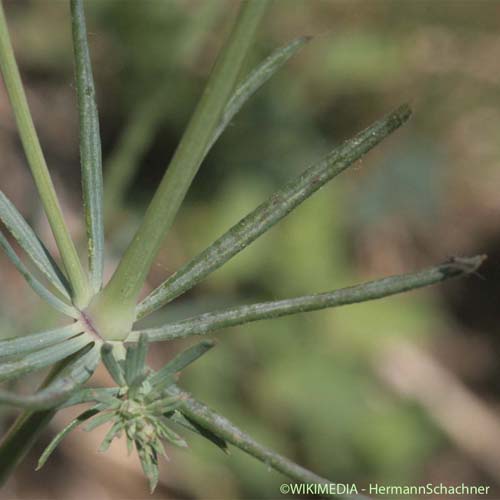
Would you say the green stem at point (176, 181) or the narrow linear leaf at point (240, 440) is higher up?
the green stem at point (176, 181)

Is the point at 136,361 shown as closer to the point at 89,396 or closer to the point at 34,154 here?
the point at 89,396

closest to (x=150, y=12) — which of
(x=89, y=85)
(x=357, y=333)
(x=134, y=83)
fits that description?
(x=134, y=83)

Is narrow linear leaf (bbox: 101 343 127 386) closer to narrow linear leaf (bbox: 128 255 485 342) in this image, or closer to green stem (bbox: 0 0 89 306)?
narrow linear leaf (bbox: 128 255 485 342)

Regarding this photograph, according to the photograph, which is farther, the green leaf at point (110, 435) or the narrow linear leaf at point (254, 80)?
the narrow linear leaf at point (254, 80)

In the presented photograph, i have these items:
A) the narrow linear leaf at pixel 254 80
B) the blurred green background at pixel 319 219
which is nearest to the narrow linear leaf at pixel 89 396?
the narrow linear leaf at pixel 254 80

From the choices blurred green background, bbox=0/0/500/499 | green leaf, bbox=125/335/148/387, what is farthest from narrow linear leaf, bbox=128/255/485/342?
blurred green background, bbox=0/0/500/499

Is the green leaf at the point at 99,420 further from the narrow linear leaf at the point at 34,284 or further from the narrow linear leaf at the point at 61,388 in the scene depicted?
the narrow linear leaf at the point at 34,284

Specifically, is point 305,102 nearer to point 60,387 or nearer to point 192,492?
point 192,492
